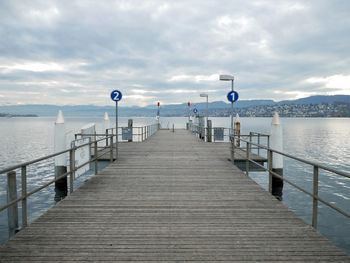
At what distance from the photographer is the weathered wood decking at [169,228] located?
13.9ft

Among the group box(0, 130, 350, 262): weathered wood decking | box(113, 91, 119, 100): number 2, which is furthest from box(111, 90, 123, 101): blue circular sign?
box(0, 130, 350, 262): weathered wood decking

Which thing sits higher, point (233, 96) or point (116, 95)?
point (233, 96)

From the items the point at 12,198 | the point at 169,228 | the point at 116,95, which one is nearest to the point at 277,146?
the point at 116,95

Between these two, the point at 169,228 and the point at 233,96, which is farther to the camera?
the point at 233,96

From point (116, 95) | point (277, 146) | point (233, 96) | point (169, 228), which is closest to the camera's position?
point (169, 228)

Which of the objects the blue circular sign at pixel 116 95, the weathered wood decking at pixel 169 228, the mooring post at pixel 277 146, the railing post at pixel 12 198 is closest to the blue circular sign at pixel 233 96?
the mooring post at pixel 277 146

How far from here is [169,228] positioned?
16.9 feet

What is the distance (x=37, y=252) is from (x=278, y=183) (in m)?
9.47

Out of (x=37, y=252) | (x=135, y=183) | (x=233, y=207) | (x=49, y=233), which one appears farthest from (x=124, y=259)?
(x=135, y=183)

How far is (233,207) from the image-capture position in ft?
21.0

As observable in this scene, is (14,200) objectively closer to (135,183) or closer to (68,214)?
(68,214)

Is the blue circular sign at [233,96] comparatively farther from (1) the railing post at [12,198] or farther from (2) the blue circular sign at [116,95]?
(1) the railing post at [12,198]

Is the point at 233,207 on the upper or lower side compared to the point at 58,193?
upper

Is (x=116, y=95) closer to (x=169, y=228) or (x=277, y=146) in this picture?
(x=277, y=146)
